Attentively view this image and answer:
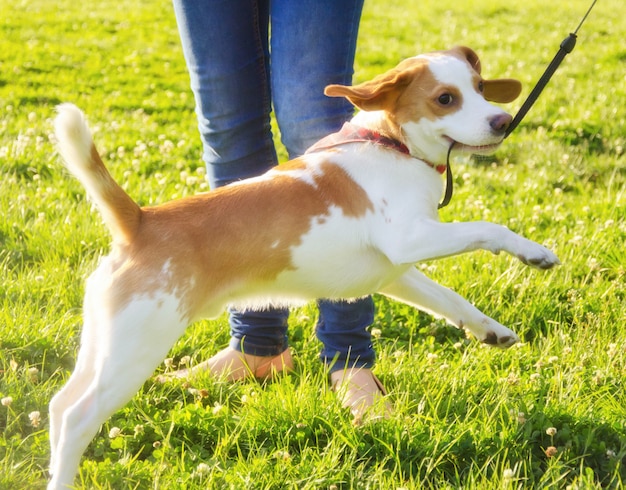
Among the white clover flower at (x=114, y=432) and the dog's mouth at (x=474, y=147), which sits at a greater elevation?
the dog's mouth at (x=474, y=147)

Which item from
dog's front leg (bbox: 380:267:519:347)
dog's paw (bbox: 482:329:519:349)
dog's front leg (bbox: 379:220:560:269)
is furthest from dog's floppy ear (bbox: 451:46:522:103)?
dog's paw (bbox: 482:329:519:349)

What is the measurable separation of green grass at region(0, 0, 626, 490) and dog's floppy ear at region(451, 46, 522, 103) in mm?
1151

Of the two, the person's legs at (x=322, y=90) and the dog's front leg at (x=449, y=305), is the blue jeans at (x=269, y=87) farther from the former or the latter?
the dog's front leg at (x=449, y=305)

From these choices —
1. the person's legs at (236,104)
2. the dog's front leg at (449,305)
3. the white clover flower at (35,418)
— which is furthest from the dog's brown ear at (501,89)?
the white clover flower at (35,418)

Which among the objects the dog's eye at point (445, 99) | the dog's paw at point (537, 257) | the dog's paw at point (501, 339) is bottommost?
the dog's paw at point (501, 339)

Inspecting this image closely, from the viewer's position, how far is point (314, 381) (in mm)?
3596

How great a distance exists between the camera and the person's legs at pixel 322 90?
323 cm

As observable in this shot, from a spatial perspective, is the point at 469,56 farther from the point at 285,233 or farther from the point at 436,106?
the point at 285,233

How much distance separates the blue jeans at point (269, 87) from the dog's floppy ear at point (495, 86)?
1.52 feet

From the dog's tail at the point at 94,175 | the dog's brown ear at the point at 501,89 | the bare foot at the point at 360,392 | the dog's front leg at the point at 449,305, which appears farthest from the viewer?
the dog's front leg at the point at 449,305

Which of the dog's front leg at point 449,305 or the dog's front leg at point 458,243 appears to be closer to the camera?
the dog's front leg at point 458,243

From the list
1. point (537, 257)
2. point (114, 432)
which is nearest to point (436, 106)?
point (537, 257)

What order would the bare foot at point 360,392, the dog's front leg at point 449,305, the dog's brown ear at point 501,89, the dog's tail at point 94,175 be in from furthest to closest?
the dog's front leg at point 449,305 → the dog's brown ear at point 501,89 → the bare foot at point 360,392 → the dog's tail at point 94,175

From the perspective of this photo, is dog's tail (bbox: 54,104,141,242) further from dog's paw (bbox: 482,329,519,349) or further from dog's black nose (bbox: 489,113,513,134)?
dog's paw (bbox: 482,329,519,349)
